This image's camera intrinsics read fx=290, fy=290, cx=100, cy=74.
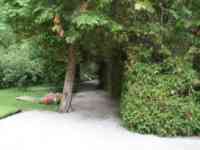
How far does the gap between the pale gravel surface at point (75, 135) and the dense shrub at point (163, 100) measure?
26 cm

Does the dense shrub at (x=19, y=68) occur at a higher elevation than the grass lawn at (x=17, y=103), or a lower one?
higher

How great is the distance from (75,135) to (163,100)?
2.02 meters

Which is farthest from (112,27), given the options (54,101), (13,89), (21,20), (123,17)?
(13,89)

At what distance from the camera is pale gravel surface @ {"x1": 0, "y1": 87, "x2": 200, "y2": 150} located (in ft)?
17.9

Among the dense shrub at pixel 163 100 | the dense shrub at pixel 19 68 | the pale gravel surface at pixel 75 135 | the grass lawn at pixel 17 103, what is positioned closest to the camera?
the pale gravel surface at pixel 75 135

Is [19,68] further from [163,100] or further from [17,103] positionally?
[163,100]

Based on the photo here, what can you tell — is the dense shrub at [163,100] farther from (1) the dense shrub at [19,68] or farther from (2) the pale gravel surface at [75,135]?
(1) the dense shrub at [19,68]

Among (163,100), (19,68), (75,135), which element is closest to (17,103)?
(19,68)

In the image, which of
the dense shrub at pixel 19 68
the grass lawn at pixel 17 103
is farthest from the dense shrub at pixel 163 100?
the dense shrub at pixel 19 68

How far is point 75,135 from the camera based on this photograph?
6.14 metres

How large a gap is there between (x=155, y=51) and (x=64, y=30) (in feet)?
7.76

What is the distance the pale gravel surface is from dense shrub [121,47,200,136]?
0.26m

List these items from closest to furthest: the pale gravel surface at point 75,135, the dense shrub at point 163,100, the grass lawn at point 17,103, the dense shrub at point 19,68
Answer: the pale gravel surface at point 75,135 < the dense shrub at point 163,100 < the grass lawn at point 17,103 < the dense shrub at point 19,68

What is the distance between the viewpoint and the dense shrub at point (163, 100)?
613 cm
